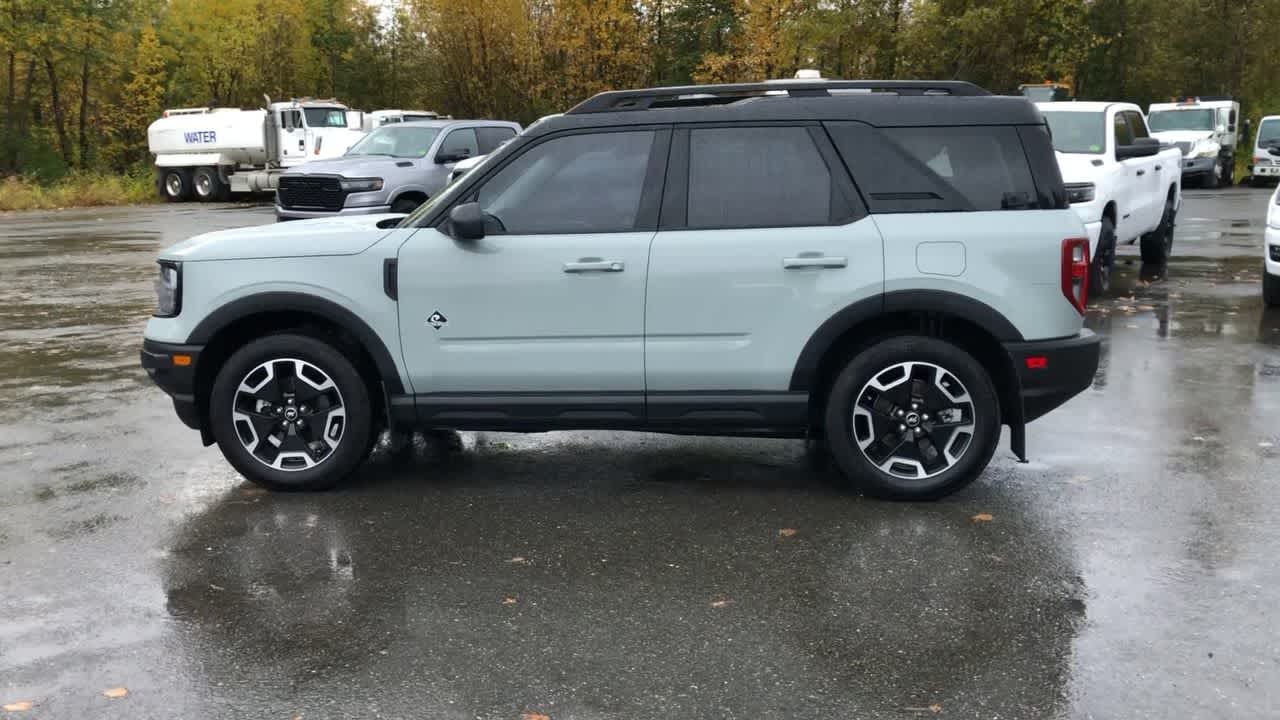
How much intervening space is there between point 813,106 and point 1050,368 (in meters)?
1.66

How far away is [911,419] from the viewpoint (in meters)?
6.01

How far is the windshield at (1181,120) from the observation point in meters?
36.4

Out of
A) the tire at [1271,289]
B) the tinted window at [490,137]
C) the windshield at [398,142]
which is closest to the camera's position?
the tire at [1271,289]

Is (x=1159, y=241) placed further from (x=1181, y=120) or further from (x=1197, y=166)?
(x=1181, y=120)

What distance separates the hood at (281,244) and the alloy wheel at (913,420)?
8.25ft

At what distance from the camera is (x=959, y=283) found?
584 cm

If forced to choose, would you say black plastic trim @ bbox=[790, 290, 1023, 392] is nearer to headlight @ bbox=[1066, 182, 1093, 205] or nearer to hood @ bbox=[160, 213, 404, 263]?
hood @ bbox=[160, 213, 404, 263]

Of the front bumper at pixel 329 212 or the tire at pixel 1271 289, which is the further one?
the front bumper at pixel 329 212

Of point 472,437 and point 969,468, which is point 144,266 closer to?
point 472,437

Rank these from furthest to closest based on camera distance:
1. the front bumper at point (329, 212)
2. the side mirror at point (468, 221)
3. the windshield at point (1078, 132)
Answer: the front bumper at point (329, 212) → the windshield at point (1078, 132) → the side mirror at point (468, 221)

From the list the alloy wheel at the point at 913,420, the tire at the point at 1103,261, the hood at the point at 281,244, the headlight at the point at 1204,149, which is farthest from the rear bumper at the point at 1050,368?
the headlight at the point at 1204,149

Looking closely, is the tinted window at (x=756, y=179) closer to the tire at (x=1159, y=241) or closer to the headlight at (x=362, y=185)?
the tire at (x=1159, y=241)

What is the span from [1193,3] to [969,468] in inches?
1929

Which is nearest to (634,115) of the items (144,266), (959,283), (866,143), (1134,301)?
(866,143)
